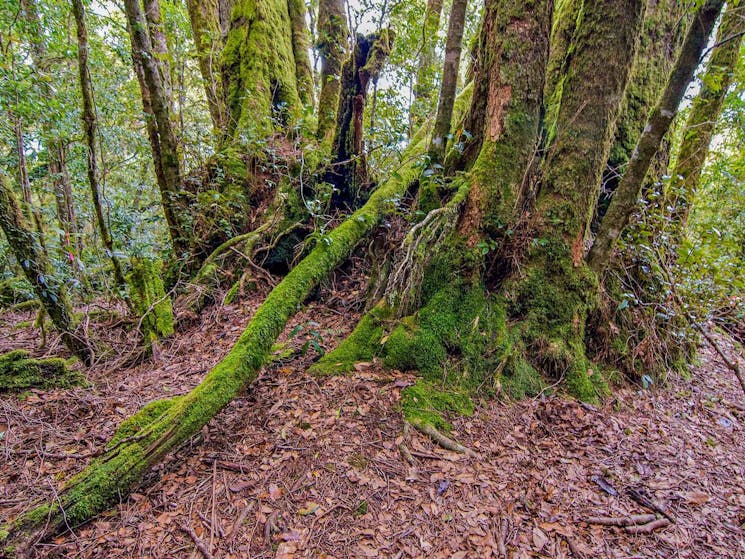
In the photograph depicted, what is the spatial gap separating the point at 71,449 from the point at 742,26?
9.71 meters

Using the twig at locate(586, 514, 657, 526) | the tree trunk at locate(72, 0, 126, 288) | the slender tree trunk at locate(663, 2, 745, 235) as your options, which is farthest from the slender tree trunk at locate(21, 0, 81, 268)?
the slender tree trunk at locate(663, 2, 745, 235)

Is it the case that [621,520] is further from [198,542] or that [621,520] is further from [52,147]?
[52,147]

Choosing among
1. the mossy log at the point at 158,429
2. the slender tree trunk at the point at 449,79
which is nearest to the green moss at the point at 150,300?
the mossy log at the point at 158,429

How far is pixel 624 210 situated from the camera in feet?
12.9

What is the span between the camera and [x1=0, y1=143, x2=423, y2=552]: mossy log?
7.31 ft

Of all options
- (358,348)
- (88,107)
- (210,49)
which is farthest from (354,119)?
(210,49)

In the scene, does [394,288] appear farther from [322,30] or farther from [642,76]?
[322,30]

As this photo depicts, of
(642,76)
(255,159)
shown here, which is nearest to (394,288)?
(255,159)

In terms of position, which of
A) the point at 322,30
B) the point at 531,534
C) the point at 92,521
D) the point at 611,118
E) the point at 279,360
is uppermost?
the point at 322,30

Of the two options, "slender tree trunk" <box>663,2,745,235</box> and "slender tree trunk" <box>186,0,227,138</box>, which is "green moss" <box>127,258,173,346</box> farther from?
"slender tree trunk" <box>663,2,745,235</box>

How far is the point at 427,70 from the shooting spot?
7.64 meters

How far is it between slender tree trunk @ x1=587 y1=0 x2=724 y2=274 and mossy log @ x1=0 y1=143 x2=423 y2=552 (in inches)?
130

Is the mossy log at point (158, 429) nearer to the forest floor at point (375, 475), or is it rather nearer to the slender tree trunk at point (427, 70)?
the forest floor at point (375, 475)

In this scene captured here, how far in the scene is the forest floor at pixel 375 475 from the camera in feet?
7.38
